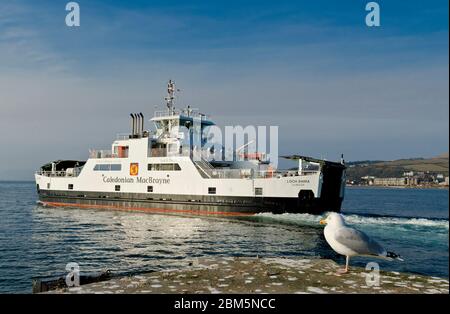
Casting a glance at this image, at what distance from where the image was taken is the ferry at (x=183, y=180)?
29.1 metres

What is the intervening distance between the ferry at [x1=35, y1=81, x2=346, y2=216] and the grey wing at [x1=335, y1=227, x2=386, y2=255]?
1962 cm

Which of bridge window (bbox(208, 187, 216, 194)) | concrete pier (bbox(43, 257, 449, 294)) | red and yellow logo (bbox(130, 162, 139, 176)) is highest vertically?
red and yellow logo (bbox(130, 162, 139, 176))

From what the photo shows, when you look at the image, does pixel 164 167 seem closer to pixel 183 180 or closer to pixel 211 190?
pixel 183 180

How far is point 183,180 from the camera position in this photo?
33656 millimetres

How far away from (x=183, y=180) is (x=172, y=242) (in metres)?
12.1

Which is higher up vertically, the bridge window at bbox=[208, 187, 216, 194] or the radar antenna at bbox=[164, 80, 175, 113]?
the radar antenna at bbox=[164, 80, 175, 113]

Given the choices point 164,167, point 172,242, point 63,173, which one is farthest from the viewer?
point 63,173

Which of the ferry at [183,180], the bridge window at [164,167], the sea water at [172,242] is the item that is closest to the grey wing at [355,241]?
the sea water at [172,242]

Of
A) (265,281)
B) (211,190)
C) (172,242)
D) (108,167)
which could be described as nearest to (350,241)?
(265,281)

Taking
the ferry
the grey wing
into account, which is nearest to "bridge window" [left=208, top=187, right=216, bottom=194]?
the ferry

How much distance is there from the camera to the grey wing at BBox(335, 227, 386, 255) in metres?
8.73

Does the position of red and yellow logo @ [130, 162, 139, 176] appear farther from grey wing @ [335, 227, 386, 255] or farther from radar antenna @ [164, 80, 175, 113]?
grey wing @ [335, 227, 386, 255]

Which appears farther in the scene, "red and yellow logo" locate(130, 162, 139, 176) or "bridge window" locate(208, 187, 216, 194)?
"red and yellow logo" locate(130, 162, 139, 176)
